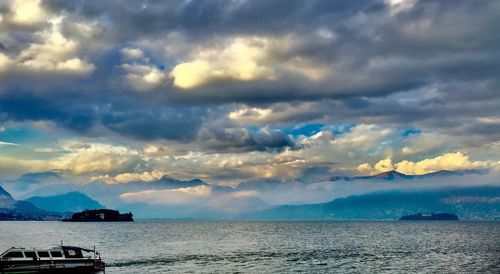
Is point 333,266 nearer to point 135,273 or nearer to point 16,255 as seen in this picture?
point 135,273

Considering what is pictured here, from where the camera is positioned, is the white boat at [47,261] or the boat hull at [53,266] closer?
the boat hull at [53,266]

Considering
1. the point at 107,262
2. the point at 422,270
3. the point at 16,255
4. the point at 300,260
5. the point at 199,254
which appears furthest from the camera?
the point at 199,254

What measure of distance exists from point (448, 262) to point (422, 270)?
2050 centimetres

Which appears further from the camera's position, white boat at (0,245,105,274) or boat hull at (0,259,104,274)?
white boat at (0,245,105,274)

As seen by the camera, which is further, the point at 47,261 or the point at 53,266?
the point at 53,266

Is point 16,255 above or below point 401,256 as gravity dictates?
above

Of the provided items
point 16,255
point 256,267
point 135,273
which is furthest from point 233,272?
point 16,255

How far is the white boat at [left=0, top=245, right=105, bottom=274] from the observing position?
88.2 m

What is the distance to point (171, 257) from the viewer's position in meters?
→ 138

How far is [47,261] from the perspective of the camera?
299 feet

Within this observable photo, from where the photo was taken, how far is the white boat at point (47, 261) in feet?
290

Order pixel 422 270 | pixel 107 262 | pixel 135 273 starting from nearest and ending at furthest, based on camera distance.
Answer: pixel 135 273 → pixel 422 270 → pixel 107 262

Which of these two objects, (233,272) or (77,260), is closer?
(77,260)

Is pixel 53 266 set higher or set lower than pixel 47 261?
lower
